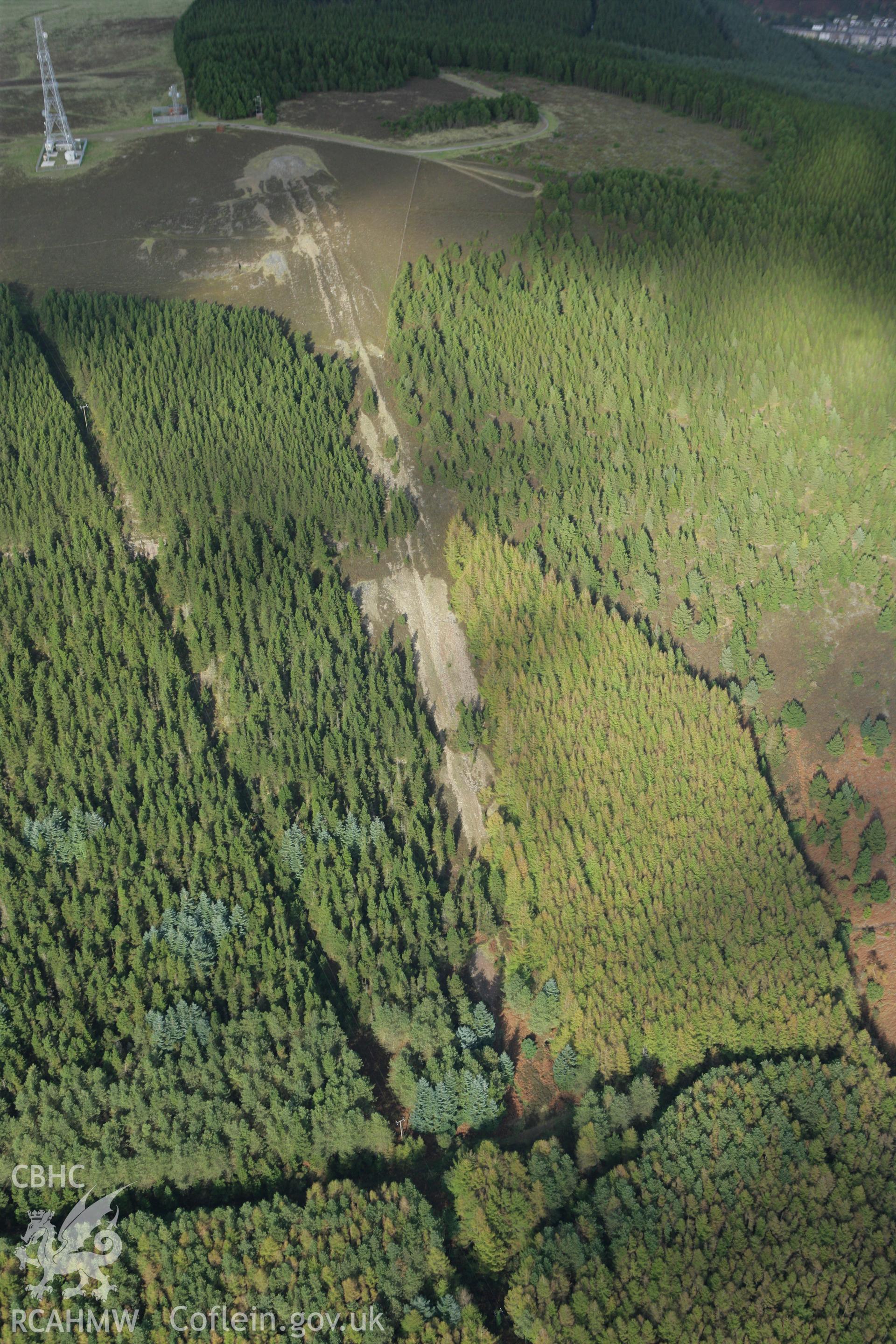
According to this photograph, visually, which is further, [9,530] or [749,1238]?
[9,530]

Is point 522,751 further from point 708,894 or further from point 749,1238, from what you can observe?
point 749,1238

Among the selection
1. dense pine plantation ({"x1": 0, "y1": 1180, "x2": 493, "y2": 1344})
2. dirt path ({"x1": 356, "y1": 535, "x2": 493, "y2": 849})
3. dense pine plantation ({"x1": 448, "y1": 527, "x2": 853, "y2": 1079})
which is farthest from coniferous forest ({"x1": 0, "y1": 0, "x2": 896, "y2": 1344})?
dirt path ({"x1": 356, "y1": 535, "x2": 493, "y2": 849})

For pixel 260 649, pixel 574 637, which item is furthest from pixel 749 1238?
pixel 260 649

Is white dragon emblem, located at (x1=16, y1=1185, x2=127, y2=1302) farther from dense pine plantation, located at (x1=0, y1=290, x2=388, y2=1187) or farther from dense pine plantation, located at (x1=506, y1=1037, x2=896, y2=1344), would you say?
dense pine plantation, located at (x1=506, y1=1037, x2=896, y2=1344)

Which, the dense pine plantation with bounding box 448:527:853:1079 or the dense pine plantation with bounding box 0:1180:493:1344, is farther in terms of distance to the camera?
the dense pine plantation with bounding box 448:527:853:1079

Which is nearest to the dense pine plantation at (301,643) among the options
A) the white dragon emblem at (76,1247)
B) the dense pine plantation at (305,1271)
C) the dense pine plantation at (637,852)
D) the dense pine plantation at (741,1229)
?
the dense pine plantation at (637,852)

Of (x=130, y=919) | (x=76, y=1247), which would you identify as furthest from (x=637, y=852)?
(x=76, y=1247)
